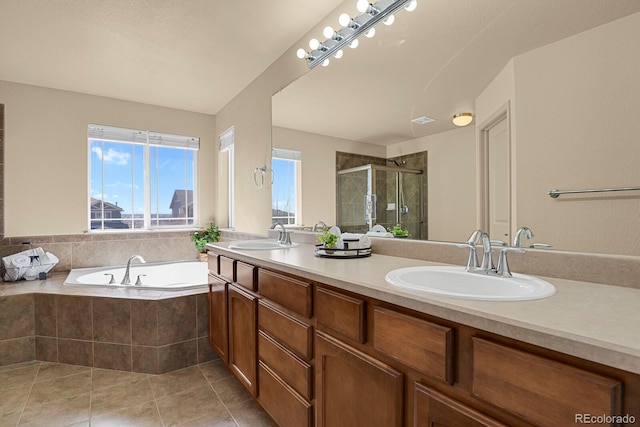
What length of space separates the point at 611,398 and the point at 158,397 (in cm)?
229

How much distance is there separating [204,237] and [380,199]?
8.94ft

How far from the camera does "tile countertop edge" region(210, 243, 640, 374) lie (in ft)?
1.90

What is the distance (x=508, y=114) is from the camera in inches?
48.5

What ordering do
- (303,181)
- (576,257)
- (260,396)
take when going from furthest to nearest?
(303,181), (260,396), (576,257)

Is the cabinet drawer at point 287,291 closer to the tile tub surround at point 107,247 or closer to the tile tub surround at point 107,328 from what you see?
the tile tub surround at point 107,328

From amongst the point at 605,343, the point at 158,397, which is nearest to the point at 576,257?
the point at 605,343

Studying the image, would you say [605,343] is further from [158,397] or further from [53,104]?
[53,104]

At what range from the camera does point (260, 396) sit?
172 cm

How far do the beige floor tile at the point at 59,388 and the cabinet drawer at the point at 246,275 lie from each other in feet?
4.25

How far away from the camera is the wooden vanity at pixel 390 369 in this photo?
62 centimetres

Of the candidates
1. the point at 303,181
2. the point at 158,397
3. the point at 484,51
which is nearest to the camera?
the point at 484,51

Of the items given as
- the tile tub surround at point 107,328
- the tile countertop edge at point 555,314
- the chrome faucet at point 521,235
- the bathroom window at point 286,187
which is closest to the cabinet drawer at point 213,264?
the tile tub surround at point 107,328

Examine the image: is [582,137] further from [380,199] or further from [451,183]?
[380,199]

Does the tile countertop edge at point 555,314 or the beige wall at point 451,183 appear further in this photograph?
the beige wall at point 451,183
